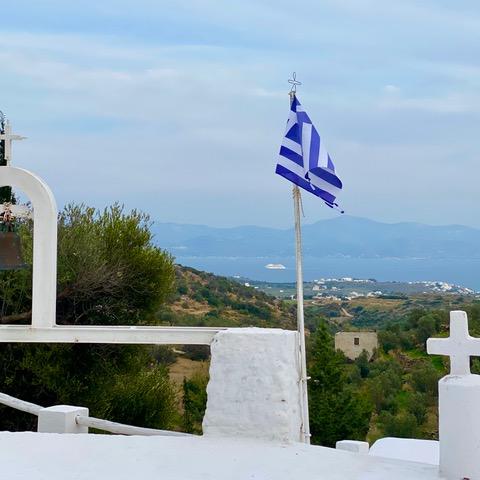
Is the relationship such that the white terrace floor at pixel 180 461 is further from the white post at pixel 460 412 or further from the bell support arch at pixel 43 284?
the bell support arch at pixel 43 284

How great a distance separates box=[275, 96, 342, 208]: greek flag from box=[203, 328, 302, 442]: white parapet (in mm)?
1486

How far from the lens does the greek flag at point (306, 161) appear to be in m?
8.33

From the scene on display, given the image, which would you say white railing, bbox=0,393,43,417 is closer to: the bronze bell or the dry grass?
the bronze bell

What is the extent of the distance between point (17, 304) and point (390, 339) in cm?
2235

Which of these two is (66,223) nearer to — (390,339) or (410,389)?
(410,389)

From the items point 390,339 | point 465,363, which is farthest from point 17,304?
point 390,339

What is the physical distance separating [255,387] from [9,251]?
3399mm

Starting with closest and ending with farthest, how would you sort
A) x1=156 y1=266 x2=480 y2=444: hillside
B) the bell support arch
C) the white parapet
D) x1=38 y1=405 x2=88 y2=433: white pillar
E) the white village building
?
the white village building, the white parapet, x1=38 y1=405 x2=88 y2=433: white pillar, the bell support arch, x1=156 y1=266 x2=480 y2=444: hillside

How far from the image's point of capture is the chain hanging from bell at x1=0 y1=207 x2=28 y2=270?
30.8ft

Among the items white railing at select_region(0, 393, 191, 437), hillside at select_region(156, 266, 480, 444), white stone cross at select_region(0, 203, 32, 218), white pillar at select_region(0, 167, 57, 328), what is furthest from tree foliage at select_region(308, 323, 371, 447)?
white railing at select_region(0, 393, 191, 437)

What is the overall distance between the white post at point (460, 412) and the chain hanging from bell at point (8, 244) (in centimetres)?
491

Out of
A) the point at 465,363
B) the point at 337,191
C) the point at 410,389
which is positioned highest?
the point at 337,191

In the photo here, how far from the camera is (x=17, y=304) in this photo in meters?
19.7

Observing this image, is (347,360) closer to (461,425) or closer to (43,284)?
(43,284)
